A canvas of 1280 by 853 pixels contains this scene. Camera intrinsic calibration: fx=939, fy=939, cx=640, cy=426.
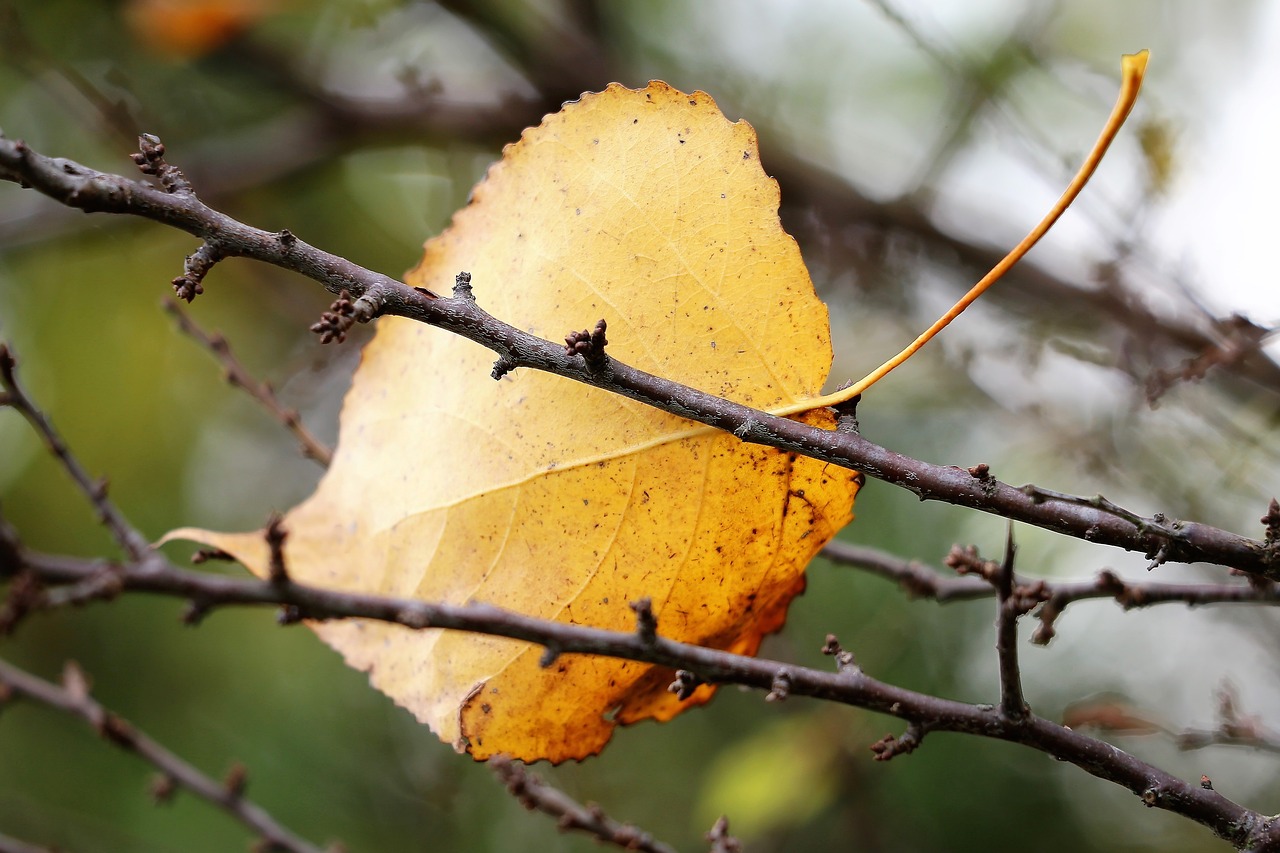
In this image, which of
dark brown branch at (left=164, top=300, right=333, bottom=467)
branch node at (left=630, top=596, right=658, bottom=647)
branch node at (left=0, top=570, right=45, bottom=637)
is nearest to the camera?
branch node at (left=0, top=570, right=45, bottom=637)

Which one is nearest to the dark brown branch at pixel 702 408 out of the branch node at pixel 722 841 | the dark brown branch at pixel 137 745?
the branch node at pixel 722 841

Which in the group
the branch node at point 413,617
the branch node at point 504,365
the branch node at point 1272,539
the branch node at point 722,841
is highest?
the branch node at point 1272,539

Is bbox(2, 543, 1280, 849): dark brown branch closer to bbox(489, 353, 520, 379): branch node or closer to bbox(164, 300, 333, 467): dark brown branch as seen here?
bbox(489, 353, 520, 379): branch node

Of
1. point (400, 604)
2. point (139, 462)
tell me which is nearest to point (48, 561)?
point (400, 604)

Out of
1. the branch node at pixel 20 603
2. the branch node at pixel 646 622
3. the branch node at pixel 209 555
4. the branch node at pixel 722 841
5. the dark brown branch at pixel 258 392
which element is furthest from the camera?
the dark brown branch at pixel 258 392

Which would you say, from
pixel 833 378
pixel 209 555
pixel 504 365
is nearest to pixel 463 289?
pixel 504 365

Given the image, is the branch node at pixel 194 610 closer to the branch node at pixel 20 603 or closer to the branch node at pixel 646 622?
the branch node at pixel 20 603

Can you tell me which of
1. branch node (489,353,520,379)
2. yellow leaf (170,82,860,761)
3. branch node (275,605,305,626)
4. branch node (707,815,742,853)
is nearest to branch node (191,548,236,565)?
yellow leaf (170,82,860,761)
